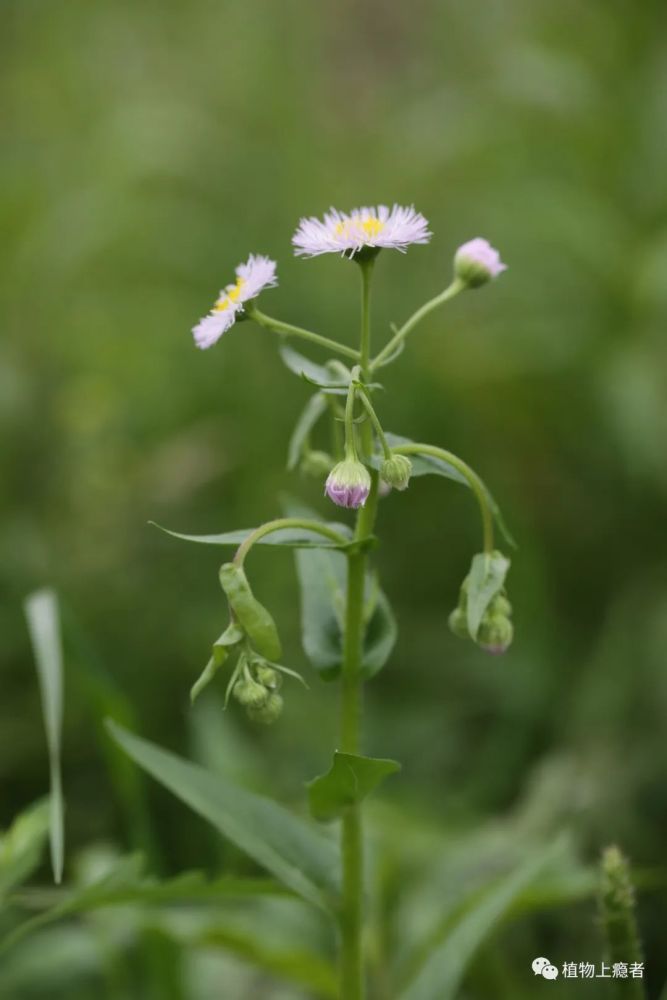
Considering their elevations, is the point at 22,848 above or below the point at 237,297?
below

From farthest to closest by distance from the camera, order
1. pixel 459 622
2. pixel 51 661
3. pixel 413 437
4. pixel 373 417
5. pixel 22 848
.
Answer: pixel 413 437 < pixel 51 661 < pixel 22 848 < pixel 459 622 < pixel 373 417

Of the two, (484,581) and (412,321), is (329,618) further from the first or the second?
(412,321)

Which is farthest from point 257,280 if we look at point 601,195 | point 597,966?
point 601,195

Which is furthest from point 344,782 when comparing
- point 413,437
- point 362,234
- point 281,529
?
point 413,437

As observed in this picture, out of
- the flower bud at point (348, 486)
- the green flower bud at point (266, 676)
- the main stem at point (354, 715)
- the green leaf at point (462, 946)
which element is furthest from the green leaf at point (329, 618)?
the green leaf at point (462, 946)

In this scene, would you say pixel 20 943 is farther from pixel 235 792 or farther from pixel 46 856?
pixel 235 792

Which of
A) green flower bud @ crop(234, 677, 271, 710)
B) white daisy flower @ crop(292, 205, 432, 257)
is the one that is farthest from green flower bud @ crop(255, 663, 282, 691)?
white daisy flower @ crop(292, 205, 432, 257)

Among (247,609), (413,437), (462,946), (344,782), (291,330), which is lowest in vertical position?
(462,946)
